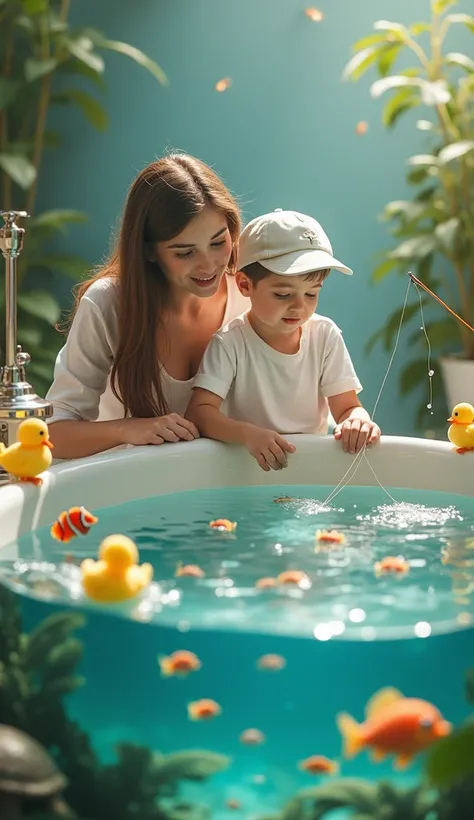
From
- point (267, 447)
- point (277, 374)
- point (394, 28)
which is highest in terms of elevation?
point (394, 28)

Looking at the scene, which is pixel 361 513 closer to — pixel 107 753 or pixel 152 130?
pixel 107 753

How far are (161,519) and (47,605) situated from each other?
0.55 meters

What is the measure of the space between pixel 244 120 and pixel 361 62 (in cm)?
50

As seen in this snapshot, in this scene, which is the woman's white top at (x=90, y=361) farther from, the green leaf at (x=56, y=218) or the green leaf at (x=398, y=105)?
the green leaf at (x=398, y=105)

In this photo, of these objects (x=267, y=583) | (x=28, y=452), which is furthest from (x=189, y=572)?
(x=28, y=452)

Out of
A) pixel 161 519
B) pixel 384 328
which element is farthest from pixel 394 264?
pixel 161 519

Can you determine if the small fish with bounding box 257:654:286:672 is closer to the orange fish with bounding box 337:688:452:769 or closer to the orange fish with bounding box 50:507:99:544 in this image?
the orange fish with bounding box 337:688:452:769

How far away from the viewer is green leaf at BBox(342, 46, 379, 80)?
3543 millimetres

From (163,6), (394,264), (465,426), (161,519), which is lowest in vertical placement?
(161,519)

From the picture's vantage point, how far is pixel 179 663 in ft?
3.66

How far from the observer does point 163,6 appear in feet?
12.4

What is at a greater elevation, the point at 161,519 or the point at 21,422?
the point at 21,422

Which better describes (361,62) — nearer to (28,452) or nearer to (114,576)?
(28,452)

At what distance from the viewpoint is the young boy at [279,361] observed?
76.8 inches
